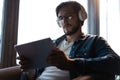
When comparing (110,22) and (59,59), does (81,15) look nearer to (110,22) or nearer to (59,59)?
(59,59)

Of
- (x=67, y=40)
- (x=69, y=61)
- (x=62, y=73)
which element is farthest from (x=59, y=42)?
(x=69, y=61)

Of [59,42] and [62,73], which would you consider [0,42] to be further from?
[62,73]

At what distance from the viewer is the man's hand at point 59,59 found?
149cm

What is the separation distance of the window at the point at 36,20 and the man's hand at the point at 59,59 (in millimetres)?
869

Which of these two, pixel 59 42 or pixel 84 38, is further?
pixel 59 42

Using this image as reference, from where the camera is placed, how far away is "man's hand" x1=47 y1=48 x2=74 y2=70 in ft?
4.90

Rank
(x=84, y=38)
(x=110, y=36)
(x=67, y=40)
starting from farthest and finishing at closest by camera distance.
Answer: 1. (x=110, y=36)
2. (x=67, y=40)
3. (x=84, y=38)

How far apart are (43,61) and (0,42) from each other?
0.72 m

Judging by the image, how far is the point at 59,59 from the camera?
4.95ft

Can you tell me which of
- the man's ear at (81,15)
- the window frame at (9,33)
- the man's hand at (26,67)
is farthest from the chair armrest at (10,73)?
the man's ear at (81,15)

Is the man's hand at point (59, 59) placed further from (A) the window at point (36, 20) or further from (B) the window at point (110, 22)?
(B) the window at point (110, 22)

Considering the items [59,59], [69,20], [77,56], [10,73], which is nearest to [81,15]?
[69,20]

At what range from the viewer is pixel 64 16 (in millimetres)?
1949

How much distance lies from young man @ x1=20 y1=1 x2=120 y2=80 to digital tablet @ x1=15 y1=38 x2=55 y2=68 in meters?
0.04
